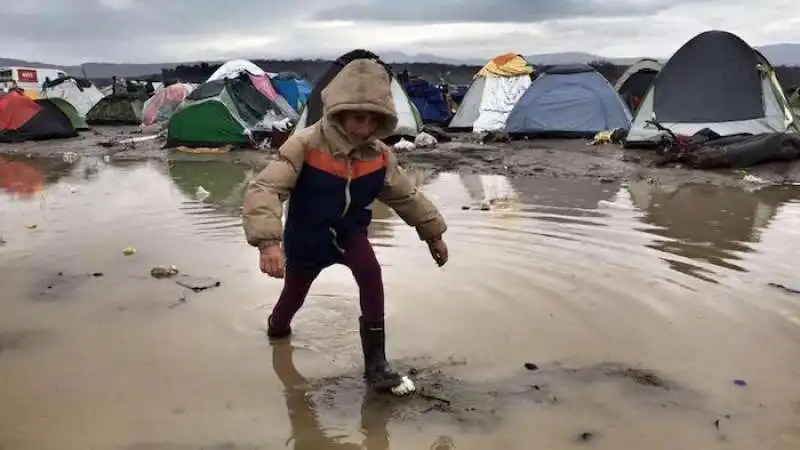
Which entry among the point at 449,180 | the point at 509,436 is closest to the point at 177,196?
the point at 449,180

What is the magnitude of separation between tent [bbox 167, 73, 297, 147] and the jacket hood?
15406 mm

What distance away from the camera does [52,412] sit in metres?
4.09

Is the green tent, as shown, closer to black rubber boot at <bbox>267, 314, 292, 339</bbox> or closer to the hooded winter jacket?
black rubber boot at <bbox>267, 314, 292, 339</bbox>

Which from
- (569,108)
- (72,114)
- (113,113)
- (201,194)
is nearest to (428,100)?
(569,108)

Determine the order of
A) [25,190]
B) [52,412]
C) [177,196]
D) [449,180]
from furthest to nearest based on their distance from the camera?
1. [449,180]
2. [25,190]
3. [177,196]
4. [52,412]

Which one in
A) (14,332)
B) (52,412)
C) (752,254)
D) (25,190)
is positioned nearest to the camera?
(52,412)

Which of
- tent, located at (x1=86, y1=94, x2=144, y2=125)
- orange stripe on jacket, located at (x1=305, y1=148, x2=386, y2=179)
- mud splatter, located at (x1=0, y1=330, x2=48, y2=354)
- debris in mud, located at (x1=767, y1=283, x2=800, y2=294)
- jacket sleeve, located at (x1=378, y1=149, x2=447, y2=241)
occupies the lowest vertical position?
tent, located at (x1=86, y1=94, x2=144, y2=125)

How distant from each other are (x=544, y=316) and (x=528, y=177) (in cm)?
820

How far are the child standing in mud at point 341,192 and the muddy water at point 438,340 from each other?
1.84 feet

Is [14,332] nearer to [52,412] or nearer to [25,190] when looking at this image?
[52,412]

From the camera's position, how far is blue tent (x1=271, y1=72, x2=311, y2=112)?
24938 millimetres

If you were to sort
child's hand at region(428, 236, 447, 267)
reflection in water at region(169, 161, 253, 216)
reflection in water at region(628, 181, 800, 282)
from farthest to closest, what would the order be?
reflection in water at region(169, 161, 253, 216), reflection in water at region(628, 181, 800, 282), child's hand at region(428, 236, 447, 267)

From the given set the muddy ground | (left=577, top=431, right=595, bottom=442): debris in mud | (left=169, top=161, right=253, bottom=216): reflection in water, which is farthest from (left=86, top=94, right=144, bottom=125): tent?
(left=577, top=431, right=595, bottom=442): debris in mud

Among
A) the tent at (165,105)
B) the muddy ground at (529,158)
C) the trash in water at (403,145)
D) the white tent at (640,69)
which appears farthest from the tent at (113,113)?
the white tent at (640,69)
